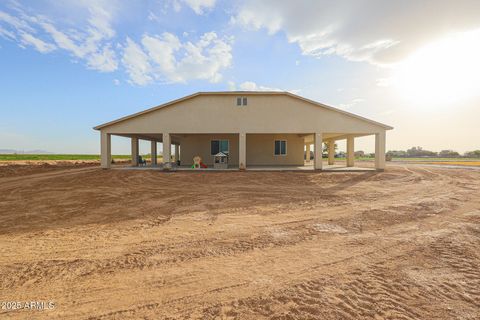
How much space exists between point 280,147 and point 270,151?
0.98 m

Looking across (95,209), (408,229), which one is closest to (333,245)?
(408,229)

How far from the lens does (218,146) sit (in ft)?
63.1

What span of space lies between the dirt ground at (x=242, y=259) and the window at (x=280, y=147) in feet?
40.5

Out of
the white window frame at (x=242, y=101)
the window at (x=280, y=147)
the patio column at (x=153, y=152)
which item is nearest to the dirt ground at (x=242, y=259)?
the white window frame at (x=242, y=101)

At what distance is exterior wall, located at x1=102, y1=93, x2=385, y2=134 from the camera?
15305mm

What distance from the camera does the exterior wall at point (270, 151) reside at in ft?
62.8

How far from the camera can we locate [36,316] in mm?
2250

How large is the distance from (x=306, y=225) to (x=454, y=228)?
3217 millimetres

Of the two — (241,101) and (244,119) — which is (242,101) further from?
(244,119)

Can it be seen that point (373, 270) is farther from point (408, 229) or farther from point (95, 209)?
point (95, 209)

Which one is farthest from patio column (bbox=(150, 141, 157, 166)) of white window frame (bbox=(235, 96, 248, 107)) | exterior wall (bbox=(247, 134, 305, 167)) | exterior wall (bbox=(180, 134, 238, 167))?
white window frame (bbox=(235, 96, 248, 107))

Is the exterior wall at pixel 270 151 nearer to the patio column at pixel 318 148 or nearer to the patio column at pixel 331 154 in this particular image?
the patio column at pixel 318 148

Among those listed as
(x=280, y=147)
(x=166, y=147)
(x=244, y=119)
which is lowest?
(x=166, y=147)

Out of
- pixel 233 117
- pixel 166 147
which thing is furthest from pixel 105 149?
pixel 233 117
